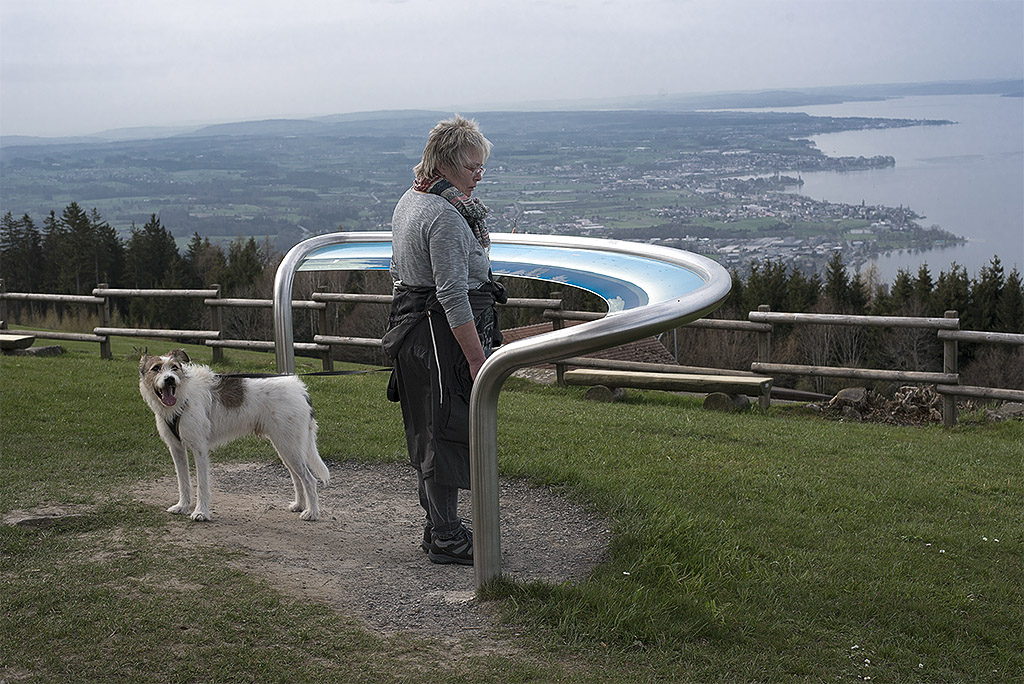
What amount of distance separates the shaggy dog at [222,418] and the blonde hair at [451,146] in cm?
190

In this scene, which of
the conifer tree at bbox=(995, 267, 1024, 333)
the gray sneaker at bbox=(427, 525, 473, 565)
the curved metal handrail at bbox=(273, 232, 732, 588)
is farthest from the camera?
the conifer tree at bbox=(995, 267, 1024, 333)

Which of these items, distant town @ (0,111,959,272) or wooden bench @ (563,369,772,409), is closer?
wooden bench @ (563,369,772,409)

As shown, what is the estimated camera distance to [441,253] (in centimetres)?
400

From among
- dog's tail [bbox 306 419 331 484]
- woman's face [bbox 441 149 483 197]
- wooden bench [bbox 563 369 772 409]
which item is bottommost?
wooden bench [bbox 563 369 772 409]

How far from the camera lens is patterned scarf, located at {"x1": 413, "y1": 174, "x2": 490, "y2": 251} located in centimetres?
406

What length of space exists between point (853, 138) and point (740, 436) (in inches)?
4497

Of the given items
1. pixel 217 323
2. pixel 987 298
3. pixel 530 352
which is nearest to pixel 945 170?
pixel 987 298

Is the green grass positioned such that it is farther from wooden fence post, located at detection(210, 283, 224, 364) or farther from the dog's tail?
wooden fence post, located at detection(210, 283, 224, 364)

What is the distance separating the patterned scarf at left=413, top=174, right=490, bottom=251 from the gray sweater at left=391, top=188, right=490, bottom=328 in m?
0.03

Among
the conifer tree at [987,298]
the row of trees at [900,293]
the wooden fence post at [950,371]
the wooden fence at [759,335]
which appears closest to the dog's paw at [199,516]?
the wooden fence at [759,335]

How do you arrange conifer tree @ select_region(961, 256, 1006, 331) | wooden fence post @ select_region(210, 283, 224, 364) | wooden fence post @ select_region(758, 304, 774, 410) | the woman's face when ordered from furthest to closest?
conifer tree @ select_region(961, 256, 1006, 331), wooden fence post @ select_region(210, 283, 224, 364), wooden fence post @ select_region(758, 304, 774, 410), the woman's face

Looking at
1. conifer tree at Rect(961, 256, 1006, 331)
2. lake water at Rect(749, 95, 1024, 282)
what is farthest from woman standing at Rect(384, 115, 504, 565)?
lake water at Rect(749, 95, 1024, 282)

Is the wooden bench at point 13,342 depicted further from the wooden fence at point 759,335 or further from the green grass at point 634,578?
the green grass at point 634,578

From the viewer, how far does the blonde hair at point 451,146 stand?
160 inches
